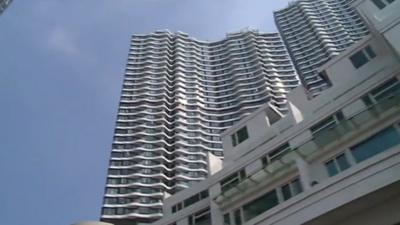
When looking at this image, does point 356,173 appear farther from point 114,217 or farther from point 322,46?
point 322,46

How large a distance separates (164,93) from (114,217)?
3073 centimetres

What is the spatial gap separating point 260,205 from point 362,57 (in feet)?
28.4

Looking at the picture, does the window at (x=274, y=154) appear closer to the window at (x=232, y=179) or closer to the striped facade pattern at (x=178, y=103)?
the window at (x=232, y=179)

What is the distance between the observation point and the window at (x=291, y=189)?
15.8 metres

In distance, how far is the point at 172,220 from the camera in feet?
75.2

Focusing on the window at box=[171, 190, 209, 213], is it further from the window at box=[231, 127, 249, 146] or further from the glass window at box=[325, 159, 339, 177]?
the glass window at box=[325, 159, 339, 177]

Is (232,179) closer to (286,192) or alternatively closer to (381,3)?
(286,192)

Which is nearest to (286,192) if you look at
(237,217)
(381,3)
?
(237,217)

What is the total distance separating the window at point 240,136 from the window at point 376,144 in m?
8.40

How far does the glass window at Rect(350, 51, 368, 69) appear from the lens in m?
19.2

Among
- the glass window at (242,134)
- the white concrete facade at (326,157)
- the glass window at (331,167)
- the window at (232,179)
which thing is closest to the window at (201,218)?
the white concrete facade at (326,157)

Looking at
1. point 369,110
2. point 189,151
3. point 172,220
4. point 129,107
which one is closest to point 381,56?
point 369,110

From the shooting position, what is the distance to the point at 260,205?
659 inches

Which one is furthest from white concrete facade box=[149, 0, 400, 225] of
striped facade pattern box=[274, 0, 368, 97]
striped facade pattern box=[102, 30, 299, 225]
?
striped facade pattern box=[274, 0, 368, 97]
